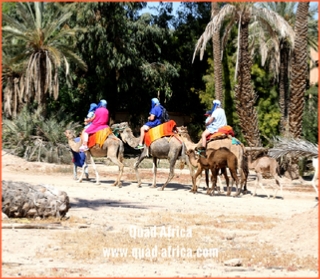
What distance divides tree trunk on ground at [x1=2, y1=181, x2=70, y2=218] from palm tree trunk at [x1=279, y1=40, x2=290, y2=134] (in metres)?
25.8

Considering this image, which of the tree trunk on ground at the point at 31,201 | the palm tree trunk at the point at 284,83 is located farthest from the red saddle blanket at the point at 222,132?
the palm tree trunk at the point at 284,83

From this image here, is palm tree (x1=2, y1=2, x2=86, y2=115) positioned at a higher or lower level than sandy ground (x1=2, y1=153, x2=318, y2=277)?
higher

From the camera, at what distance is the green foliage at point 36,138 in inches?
1228

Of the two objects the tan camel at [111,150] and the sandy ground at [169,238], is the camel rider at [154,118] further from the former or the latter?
the sandy ground at [169,238]

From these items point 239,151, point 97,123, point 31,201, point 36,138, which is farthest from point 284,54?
point 31,201

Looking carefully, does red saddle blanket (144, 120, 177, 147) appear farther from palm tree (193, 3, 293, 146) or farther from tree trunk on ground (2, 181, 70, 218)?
palm tree (193, 3, 293, 146)

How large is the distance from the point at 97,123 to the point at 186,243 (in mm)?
10504

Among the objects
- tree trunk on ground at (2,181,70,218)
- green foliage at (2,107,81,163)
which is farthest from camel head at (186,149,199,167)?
green foliage at (2,107,81,163)

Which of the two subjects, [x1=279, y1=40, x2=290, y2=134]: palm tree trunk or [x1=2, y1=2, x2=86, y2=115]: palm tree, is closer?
[x1=2, y1=2, x2=86, y2=115]: palm tree

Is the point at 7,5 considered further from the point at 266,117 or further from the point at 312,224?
the point at 312,224

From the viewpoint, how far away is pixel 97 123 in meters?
22.9

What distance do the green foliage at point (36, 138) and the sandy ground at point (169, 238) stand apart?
1088cm

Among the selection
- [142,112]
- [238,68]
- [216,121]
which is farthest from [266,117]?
[216,121]

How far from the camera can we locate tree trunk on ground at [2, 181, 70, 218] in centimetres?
1440
